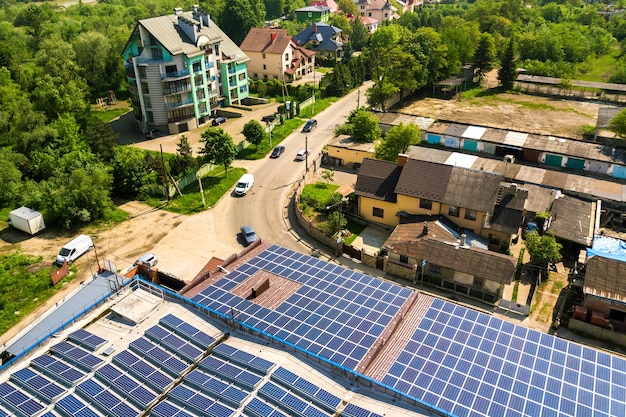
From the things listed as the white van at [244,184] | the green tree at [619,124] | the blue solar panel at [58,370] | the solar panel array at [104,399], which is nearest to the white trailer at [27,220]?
the white van at [244,184]

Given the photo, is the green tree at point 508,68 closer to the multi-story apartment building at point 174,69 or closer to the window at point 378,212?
the multi-story apartment building at point 174,69

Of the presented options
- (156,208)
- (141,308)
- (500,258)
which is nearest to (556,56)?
(500,258)

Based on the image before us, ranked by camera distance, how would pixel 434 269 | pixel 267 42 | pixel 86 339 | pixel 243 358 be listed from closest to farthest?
pixel 243 358 → pixel 86 339 → pixel 434 269 → pixel 267 42

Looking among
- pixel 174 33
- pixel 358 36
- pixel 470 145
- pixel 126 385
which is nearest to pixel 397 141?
A: pixel 470 145

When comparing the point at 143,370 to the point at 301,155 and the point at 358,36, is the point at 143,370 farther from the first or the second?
the point at 358,36

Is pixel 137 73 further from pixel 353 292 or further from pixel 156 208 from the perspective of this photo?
pixel 353 292
